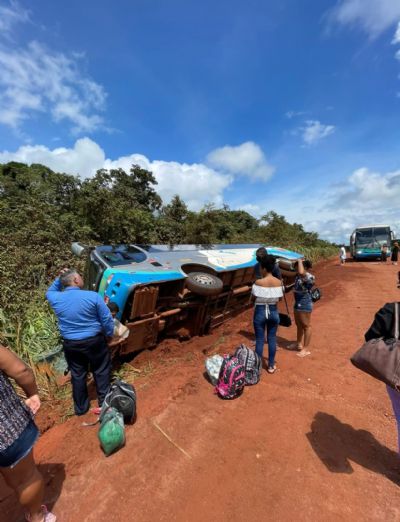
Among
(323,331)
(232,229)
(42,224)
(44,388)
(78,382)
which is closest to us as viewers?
(78,382)

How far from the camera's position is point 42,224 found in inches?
368

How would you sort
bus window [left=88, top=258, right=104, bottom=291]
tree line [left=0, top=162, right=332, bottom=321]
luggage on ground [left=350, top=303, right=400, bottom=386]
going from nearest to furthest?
luggage on ground [left=350, top=303, right=400, bottom=386]
bus window [left=88, top=258, right=104, bottom=291]
tree line [left=0, top=162, right=332, bottom=321]

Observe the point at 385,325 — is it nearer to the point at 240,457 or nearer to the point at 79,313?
the point at 240,457

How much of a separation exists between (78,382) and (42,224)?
24.1 ft

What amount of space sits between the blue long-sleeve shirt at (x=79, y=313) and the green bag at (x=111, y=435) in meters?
0.98

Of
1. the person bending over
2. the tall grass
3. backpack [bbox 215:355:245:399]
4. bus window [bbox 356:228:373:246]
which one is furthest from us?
bus window [bbox 356:228:373:246]

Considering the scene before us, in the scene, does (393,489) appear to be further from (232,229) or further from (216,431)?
(232,229)

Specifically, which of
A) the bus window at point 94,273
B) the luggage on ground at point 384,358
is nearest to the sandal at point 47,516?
the luggage on ground at point 384,358

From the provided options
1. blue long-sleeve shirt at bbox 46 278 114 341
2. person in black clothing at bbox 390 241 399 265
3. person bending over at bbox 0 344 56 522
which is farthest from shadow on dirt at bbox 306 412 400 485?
person in black clothing at bbox 390 241 399 265

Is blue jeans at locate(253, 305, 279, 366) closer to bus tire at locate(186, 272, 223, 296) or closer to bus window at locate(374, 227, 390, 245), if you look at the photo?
bus tire at locate(186, 272, 223, 296)

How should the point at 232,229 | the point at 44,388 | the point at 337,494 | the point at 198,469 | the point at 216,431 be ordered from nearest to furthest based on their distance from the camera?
the point at 337,494 < the point at 198,469 < the point at 216,431 < the point at 44,388 < the point at 232,229

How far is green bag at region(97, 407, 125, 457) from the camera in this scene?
287cm

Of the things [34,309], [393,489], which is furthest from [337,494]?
[34,309]

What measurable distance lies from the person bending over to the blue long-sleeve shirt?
1.46 meters
